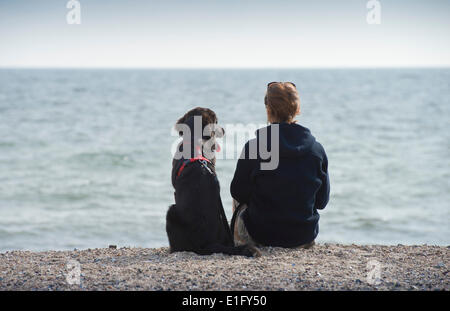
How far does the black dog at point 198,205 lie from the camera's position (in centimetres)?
408

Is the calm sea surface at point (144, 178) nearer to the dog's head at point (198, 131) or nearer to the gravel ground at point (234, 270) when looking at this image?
the gravel ground at point (234, 270)

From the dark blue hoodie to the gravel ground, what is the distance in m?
0.22

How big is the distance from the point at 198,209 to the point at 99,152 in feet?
35.9

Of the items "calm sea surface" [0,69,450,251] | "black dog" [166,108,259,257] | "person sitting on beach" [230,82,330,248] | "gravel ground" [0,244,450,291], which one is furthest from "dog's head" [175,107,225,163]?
"calm sea surface" [0,69,450,251]

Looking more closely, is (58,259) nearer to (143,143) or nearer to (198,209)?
(198,209)

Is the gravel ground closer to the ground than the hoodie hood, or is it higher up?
closer to the ground

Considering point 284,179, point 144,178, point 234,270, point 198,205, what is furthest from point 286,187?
point 144,178

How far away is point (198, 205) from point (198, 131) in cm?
62

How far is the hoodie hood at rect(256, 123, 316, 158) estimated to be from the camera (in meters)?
4.04

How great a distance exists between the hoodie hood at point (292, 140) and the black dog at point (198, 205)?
543 millimetres

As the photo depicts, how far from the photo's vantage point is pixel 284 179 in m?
4.10

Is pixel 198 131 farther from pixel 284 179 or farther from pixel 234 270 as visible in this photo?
pixel 234 270

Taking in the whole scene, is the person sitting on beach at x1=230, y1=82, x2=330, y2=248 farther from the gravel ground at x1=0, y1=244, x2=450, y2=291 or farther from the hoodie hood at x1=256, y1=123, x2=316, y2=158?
the gravel ground at x1=0, y1=244, x2=450, y2=291
